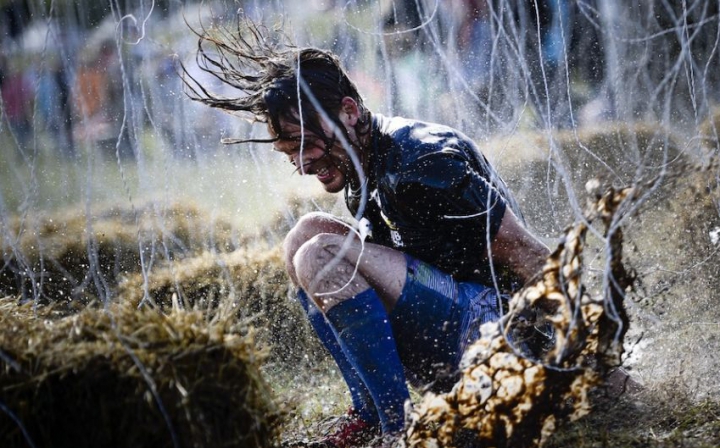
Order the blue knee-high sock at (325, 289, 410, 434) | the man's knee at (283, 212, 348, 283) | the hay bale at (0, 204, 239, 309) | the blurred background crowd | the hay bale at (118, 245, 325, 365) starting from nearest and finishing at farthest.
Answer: the blue knee-high sock at (325, 289, 410, 434) < the man's knee at (283, 212, 348, 283) < the hay bale at (118, 245, 325, 365) < the hay bale at (0, 204, 239, 309) < the blurred background crowd

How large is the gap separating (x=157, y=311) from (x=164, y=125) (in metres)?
7.91

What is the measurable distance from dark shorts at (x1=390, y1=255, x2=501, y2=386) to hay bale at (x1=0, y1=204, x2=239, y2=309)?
3.29 m

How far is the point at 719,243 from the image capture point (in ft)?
14.1

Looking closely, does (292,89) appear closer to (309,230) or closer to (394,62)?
(309,230)

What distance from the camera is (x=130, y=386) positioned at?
5.91 feet

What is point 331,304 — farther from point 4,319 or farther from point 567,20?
point 567,20

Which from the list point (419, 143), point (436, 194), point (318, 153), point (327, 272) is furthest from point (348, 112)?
point (327, 272)

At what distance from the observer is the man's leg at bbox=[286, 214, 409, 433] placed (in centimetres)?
238

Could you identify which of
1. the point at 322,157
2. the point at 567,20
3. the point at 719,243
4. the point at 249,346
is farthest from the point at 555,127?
the point at 249,346

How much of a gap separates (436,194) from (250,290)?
2610 millimetres

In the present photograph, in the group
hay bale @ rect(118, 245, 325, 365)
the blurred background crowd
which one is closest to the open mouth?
hay bale @ rect(118, 245, 325, 365)

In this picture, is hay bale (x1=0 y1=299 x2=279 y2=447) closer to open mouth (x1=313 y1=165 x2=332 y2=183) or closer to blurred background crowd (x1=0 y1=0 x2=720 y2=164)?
open mouth (x1=313 y1=165 x2=332 y2=183)

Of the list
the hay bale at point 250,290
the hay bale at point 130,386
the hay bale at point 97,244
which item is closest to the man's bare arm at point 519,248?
the hay bale at point 130,386

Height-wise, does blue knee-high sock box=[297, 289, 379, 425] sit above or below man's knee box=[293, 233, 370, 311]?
below
